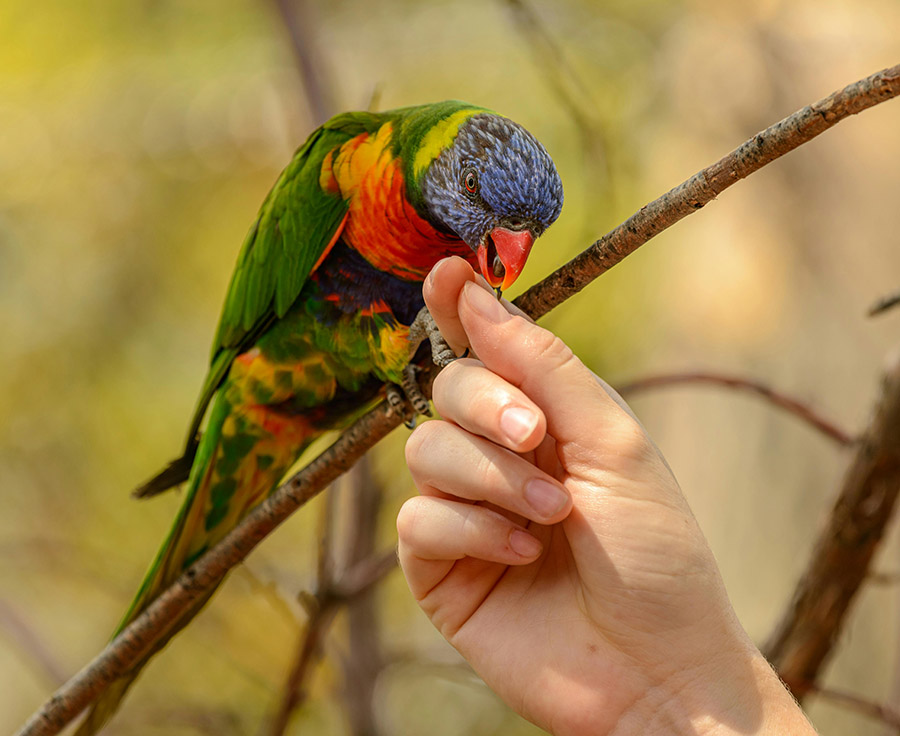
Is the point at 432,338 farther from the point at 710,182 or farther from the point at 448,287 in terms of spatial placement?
the point at 710,182

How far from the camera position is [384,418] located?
1.19 meters

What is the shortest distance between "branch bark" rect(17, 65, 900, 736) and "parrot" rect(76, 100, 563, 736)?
0.11 metres

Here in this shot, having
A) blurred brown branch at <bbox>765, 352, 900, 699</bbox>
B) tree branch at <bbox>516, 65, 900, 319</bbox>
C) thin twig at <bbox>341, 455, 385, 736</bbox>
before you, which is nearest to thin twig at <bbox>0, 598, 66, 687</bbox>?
thin twig at <bbox>341, 455, 385, 736</bbox>

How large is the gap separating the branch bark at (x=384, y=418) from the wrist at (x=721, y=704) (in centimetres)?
49

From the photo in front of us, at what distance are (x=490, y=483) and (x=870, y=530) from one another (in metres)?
0.85

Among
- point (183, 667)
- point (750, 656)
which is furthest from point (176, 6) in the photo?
point (750, 656)

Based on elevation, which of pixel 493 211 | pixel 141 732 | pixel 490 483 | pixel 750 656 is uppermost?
pixel 493 211

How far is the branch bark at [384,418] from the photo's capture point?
730mm

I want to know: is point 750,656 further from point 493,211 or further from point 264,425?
point 264,425

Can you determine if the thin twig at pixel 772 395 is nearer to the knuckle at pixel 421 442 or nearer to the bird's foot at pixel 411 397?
the bird's foot at pixel 411 397

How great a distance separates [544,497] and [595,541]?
0.41ft

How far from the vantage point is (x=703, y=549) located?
0.92 meters

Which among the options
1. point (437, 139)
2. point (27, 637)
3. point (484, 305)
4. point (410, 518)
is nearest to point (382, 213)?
point (437, 139)

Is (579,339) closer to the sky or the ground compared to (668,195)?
closer to the ground
